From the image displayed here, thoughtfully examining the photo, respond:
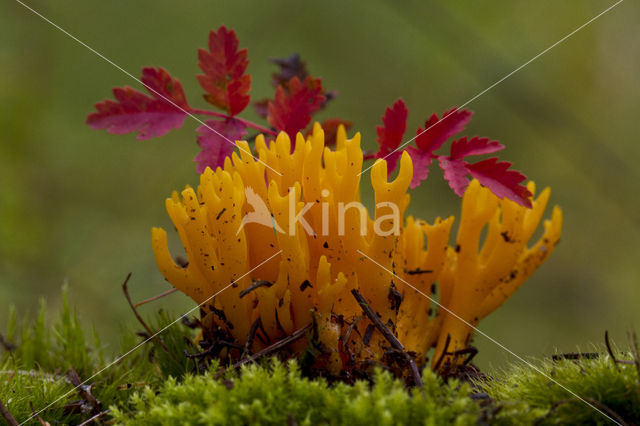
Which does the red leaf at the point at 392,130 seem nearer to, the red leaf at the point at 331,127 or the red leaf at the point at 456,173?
the red leaf at the point at 456,173

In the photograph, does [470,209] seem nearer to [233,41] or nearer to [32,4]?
[233,41]

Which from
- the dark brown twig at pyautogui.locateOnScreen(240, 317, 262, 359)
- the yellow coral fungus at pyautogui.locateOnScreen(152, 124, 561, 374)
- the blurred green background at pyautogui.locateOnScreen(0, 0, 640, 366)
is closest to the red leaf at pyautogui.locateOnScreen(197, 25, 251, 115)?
the yellow coral fungus at pyautogui.locateOnScreen(152, 124, 561, 374)

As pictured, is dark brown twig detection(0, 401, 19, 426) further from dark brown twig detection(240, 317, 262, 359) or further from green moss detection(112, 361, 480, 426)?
dark brown twig detection(240, 317, 262, 359)

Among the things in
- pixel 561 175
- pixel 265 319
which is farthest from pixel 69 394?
pixel 561 175

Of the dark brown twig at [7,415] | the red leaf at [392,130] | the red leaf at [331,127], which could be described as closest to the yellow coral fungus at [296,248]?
the red leaf at [392,130]

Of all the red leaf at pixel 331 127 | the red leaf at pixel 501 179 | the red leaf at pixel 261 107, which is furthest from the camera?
the red leaf at pixel 261 107

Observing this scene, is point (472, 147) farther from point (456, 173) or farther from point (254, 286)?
point (254, 286)

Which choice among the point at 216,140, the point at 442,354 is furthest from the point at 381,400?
the point at 216,140

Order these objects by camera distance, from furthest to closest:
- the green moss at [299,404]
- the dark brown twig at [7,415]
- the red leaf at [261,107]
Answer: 1. the red leaf at [261,107]
2. the dark brown twig at [7,415]
3. the green moss at [299,404]
